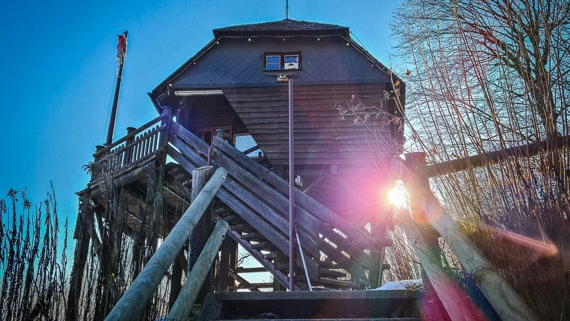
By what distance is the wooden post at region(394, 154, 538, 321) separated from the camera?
176 cm

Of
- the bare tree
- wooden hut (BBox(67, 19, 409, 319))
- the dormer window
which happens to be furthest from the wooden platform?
the dormer window

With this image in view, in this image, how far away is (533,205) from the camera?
1.95 metres

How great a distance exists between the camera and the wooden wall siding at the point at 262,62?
37.0 feet

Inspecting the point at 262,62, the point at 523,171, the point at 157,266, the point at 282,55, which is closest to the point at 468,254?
the point at 523,171

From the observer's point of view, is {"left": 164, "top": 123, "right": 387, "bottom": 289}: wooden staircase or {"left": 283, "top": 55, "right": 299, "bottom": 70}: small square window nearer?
{"left": 164, "top": 123, "right": 387, "bottom": 289}: wooden staircase

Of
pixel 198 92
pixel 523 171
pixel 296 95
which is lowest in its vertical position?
pixel 523 171

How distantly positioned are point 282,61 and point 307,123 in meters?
2.29

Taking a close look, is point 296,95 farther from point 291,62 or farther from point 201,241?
point 201,241

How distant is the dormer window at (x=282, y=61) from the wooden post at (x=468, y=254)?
9556 millimetres

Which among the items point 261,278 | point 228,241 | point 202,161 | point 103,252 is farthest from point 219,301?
point 261,278

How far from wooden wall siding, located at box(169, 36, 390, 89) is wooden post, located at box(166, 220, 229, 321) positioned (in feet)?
26.6

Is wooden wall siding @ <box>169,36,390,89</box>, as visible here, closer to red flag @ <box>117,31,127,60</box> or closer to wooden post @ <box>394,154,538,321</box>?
red flag @ <box>117,31,127,60</box>

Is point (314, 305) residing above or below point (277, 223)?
below

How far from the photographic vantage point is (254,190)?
773 cm
